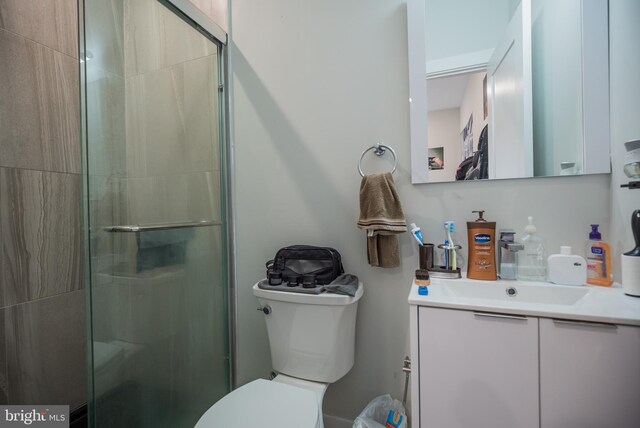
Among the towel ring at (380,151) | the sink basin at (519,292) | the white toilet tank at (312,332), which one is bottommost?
the white toilet tank at (312,332)

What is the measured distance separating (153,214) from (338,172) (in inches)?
30.1

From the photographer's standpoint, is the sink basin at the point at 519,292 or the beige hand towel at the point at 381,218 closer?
the sink basin at the point at 519,292

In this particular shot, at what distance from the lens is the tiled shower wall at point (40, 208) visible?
1028 mm

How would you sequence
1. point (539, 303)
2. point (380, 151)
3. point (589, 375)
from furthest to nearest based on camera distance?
point (380, 151) < point (539, 303) < point (589, 375)

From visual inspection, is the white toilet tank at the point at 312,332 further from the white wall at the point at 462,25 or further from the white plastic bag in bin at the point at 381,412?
the white wall at the point at 462,25

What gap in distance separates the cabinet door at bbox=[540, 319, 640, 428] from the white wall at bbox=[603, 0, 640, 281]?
0.35 metres

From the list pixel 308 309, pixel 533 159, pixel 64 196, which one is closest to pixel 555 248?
pixel 533 159

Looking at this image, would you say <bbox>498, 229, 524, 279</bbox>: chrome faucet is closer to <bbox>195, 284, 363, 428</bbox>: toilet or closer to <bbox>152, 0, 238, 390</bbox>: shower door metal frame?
<bbox>195, 284, 363, 428</bbox>: toilet

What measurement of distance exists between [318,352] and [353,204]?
0.61 meters

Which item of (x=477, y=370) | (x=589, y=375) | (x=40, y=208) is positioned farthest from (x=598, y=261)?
(x=40, y=208)

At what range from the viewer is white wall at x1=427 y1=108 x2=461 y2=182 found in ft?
3.58

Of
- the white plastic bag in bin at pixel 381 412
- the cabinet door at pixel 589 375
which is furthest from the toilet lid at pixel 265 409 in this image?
the cabinet door at pixel 589 375

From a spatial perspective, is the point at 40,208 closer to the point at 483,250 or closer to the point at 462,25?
the point at 483,250

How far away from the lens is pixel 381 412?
1.11 meters
